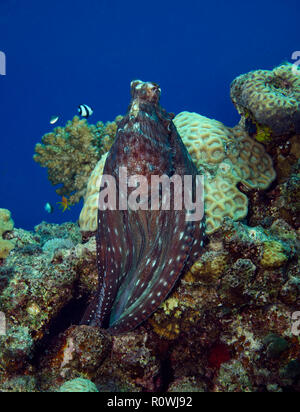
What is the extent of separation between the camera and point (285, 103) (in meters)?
5.16

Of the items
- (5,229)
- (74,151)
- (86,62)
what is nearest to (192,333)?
(5,229)

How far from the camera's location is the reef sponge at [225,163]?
4.89 m

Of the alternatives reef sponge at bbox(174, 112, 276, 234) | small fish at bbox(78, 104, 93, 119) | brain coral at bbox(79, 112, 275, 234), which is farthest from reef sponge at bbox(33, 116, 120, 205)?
reef sponge at bbox(174, 112, 276, 234)

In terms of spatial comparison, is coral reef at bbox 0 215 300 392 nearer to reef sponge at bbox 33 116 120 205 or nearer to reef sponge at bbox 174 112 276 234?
reef sponge at bbox 174 112 276 234

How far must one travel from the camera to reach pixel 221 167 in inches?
210

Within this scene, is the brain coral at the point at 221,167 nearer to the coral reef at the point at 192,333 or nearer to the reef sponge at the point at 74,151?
the coral reef at the point at 192,333

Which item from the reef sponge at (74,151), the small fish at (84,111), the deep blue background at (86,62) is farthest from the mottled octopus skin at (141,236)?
the deep blue background at (86,62)

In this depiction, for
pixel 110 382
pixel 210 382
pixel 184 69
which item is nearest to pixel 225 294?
pixel 210 382

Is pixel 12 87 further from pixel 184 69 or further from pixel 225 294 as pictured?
pixel 225 294

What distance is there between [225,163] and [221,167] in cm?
13

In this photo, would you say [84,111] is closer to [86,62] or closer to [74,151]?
[74,151]

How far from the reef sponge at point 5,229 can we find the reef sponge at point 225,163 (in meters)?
4.27

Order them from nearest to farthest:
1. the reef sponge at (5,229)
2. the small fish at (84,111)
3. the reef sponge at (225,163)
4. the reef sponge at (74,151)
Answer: the reef sponge at (225,163)
the reef sponge at (5,229)
the reef sponge at (74,151)
the small fish at (84,111)

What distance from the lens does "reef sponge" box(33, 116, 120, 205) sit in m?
9.42
